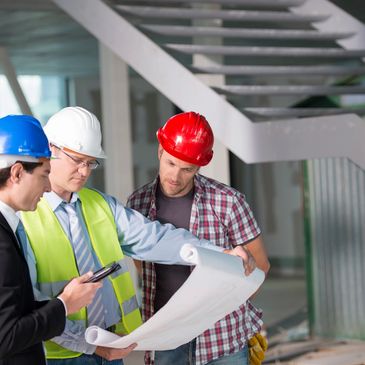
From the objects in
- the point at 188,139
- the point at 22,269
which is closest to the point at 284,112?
the point at 188,139

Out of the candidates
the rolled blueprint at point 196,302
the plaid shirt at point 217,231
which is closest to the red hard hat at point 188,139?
the plaid shirt at point 217,231

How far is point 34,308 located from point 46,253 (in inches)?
14.1

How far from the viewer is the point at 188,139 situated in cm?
317

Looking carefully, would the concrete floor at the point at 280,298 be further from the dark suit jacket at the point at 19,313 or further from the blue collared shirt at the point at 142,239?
the dark suit jacket at the point at 19,313

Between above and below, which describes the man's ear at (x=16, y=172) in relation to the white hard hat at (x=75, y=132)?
below

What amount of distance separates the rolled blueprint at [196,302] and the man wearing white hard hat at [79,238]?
92 millimetres

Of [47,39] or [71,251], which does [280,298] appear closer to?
[47,39]

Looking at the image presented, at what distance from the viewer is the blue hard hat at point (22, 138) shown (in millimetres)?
2334

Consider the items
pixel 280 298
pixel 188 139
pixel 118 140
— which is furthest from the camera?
pixel 280 298

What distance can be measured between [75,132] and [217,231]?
0.76 meters

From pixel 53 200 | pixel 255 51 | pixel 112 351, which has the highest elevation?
pixel 255 51

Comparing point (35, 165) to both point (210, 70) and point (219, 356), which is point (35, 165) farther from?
point (210, 70)

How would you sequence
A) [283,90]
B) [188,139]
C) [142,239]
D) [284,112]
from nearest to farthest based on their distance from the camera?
[142,239]
[188,139]
[284,112]
[283,90]

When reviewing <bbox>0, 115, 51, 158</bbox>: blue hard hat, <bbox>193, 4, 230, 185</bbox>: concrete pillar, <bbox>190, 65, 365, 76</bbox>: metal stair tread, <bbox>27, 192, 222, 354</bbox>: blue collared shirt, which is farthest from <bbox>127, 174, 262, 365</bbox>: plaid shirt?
<bbox>193, 4, 230, 185</bbox>: concrete pillar
